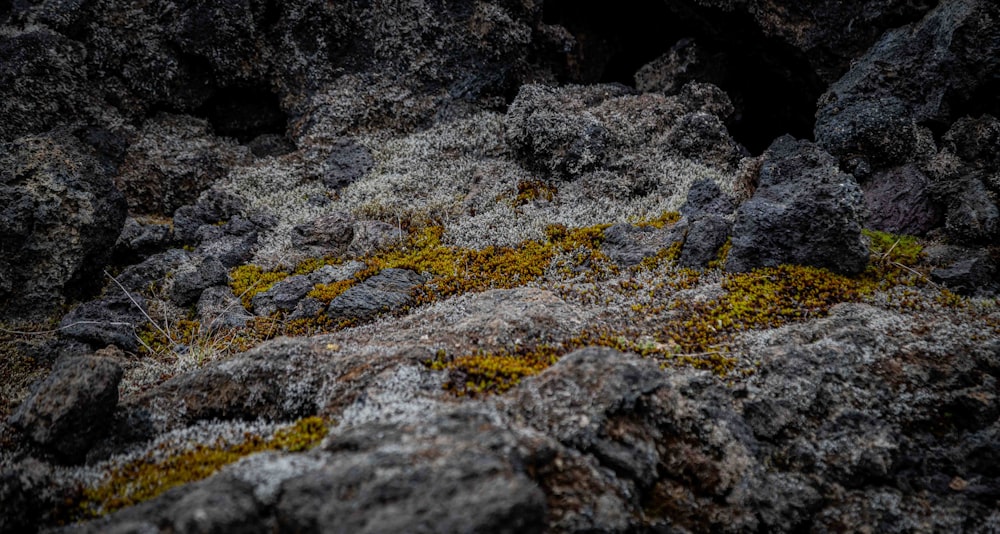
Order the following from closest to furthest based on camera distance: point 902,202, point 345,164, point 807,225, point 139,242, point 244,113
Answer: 1. point 807,225
2. point 902,202
3. point 139,242
4. point 345,164
5. point 244,113

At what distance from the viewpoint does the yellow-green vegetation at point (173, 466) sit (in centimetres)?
418

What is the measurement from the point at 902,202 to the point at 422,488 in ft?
31.6

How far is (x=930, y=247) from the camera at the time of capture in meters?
7.99

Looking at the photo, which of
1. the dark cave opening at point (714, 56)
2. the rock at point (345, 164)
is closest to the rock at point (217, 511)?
the rock at point (345, 164)

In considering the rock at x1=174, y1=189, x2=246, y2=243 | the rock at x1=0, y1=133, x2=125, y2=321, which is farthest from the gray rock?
the rock at x1=0, y1=133, x2=125, y2=321

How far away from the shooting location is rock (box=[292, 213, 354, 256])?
10008mm

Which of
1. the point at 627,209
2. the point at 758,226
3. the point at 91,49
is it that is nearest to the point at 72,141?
the point at 91,49

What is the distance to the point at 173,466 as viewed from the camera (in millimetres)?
4520

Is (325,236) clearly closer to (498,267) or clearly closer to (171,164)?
(498,267)

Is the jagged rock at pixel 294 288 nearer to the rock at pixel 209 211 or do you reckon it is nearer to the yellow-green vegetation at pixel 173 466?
the rock at pixel 209 211

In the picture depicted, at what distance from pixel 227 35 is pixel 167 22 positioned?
4.46 ft

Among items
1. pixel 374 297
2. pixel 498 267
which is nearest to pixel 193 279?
pixel 374 297

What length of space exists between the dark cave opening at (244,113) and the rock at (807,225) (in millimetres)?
11843

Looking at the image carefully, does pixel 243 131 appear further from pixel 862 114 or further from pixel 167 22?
pixel 862 114
